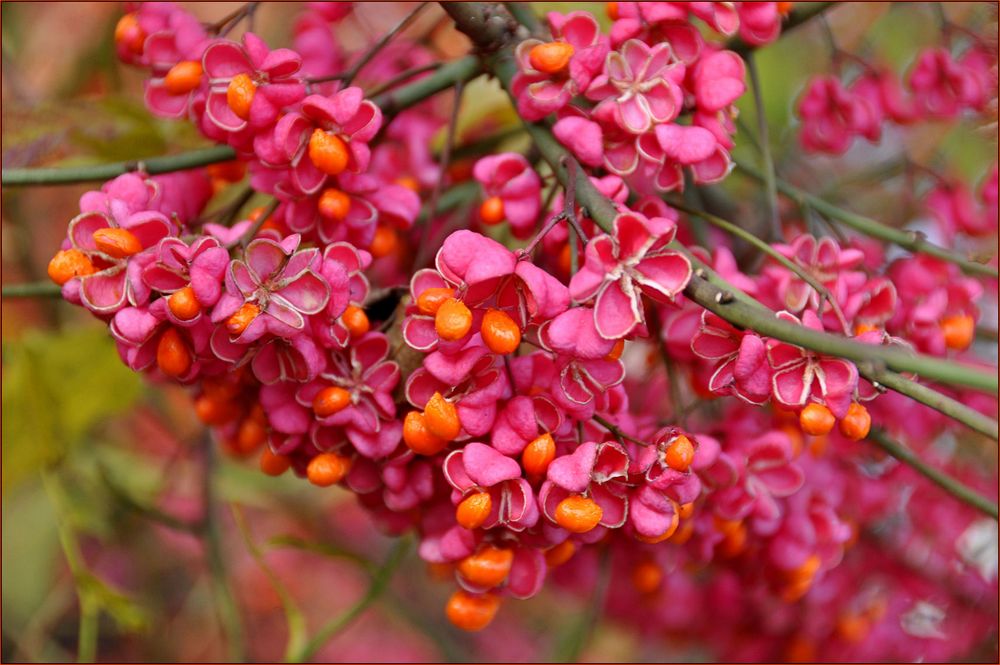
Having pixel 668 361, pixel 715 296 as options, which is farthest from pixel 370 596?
pixel 715 296

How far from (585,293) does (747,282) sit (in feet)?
0.42

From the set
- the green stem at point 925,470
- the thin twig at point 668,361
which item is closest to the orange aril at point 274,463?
the thin twig at point 668,361

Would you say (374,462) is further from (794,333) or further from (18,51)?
(18,51)

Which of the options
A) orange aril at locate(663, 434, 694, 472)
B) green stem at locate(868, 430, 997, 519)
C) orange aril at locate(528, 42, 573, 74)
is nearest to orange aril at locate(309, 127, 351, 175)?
orange aril at locate(528, 42, 573, 74)

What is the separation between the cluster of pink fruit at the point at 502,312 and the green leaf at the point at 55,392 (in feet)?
0.98

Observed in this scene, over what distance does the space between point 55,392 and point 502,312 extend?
545mm

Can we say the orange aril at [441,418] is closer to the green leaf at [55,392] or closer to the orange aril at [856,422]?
the orange aril at [856,422]

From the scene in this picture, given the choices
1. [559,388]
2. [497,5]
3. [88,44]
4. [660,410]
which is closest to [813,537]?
[660,410]

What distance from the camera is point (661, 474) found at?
46 centimetres

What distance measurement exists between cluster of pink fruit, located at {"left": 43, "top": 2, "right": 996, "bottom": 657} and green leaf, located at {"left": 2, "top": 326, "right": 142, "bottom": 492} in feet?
0.98

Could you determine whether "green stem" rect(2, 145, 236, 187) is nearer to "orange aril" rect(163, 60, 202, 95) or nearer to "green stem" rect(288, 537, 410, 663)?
"orange aril" rect(163, 60, 202, 95)

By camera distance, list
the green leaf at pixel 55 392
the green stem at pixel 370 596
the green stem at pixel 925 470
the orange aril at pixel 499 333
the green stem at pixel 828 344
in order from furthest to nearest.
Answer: the green leaf at pixel 55 392, the green stem at pixel 370 596, the green stem at pixel 925 470, the orange aril at pixel 499 333, the green stem at pixel 828 344

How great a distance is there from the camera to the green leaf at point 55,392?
0.80m

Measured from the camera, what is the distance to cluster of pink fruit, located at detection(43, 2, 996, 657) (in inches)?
17.3
